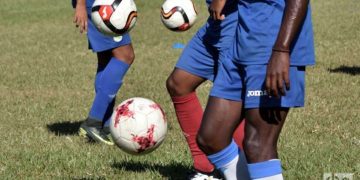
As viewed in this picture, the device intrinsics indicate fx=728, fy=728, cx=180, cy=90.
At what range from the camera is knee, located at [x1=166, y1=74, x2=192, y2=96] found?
5055 millimetres

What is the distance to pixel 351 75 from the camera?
10.0 m

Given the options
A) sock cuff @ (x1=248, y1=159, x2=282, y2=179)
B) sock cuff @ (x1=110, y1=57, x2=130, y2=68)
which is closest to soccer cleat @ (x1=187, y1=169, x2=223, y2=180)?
sock cuff @ (x1=248, y1=159, x2=282, y2=179)

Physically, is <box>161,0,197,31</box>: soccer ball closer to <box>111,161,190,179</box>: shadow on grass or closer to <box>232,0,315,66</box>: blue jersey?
<box>111,161,190,179</box>: shadow on grass

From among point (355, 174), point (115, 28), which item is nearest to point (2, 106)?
point (115, 28)

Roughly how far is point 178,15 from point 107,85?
1.18 m

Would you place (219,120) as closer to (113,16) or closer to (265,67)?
(265,67)

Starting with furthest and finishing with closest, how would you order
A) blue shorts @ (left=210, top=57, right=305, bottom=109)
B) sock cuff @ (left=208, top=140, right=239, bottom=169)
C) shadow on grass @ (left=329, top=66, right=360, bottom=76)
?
shadow on grass @ (left=329, top=66, right=360, bottom=76)
sock cuff @ (left=208, top=140, right=239, bottom=169)
blue shorts @ (left=210, top=57, right=305, bottom=109)

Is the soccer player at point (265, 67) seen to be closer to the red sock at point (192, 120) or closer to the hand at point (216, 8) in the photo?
the hand at point (216, 8)

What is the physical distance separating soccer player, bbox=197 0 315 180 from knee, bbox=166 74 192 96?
3.48 feet

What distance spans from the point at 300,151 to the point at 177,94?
1355 mm

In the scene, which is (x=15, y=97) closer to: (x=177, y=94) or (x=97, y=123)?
(x=97, y=123)

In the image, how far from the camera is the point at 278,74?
3.54 meters

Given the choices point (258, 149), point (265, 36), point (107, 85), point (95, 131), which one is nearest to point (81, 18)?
point (107, 85)

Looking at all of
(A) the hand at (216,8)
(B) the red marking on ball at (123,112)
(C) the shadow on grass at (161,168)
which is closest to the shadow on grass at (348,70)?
(C) the shadow on grass at (161,168)
